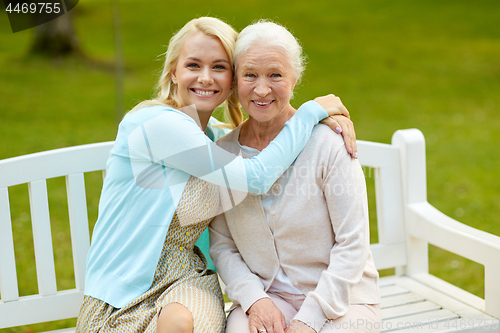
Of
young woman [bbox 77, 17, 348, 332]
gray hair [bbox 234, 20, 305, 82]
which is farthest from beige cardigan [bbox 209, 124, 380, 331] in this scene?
gray hair [bbox 234, 20, 305, 82]

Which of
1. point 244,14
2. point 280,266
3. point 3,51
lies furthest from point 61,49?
point 280,266

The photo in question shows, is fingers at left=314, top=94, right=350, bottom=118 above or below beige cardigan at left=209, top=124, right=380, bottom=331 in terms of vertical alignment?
above

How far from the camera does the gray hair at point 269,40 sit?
2.53m

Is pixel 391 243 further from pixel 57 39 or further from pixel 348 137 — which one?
pixel 57 39

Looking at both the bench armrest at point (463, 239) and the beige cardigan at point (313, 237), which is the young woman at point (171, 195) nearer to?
the beige cardigan at point (313, 237)

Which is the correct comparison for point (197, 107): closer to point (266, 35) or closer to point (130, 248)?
point (266, 35)

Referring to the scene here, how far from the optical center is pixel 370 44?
14734mm

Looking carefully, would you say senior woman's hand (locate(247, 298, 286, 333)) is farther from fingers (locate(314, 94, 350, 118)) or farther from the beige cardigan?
fingers (locate(314, 94, 350, 118))

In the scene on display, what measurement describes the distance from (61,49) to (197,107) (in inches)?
415

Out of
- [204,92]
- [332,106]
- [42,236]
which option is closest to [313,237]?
[332,106]

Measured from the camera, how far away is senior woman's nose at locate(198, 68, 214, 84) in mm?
2613

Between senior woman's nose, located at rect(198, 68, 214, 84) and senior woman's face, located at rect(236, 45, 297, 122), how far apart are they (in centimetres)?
14
